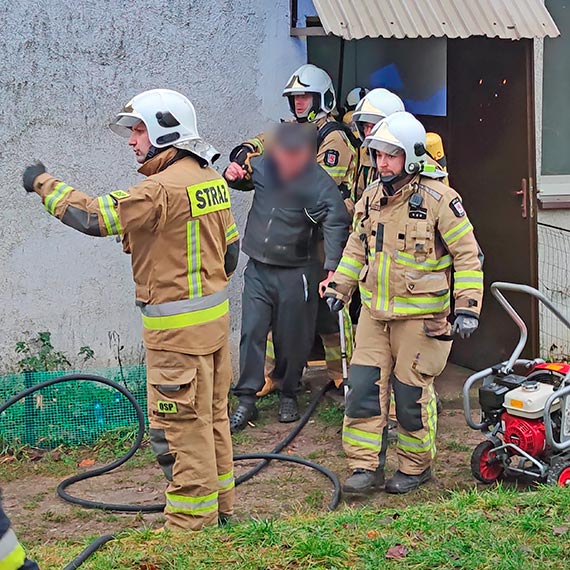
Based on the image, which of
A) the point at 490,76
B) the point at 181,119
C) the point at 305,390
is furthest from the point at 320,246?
the point at 181,119

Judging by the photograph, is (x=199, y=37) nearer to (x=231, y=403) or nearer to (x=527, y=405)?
(x=231, y=403)

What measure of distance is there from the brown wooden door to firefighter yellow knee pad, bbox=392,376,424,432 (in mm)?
1976

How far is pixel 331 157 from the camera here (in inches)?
274

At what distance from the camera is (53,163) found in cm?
699

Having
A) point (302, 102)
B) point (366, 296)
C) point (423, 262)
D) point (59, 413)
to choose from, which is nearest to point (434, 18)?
point (302, 102)

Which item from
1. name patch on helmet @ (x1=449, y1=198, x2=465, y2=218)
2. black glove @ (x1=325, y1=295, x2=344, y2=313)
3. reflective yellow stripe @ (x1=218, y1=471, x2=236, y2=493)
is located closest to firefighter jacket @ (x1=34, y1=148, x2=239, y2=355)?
reflective yellow stripe @ (x1=218, y1=471, x2=236, y2=493)

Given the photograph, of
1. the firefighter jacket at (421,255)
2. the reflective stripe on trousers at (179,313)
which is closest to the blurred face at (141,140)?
the reflective stripe on trousers at (179,313)

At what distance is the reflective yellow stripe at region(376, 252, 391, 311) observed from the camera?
5703mm

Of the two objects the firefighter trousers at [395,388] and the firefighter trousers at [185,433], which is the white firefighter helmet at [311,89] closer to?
the firefighter trousers at [395,388]

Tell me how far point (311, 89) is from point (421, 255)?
1848 mm

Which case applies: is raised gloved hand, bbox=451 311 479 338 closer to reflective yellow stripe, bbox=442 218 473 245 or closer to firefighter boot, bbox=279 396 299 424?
reflective yellow stripe, bbox=442 218 473 245

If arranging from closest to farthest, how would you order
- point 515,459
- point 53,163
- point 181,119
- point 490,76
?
point 181,119, point 515,459, point 53,163, point 490,76

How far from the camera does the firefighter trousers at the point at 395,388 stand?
18.8 feet

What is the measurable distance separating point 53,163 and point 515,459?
366 cm
